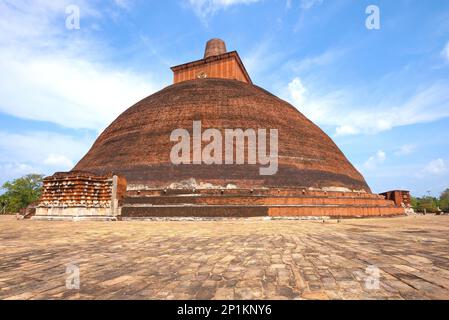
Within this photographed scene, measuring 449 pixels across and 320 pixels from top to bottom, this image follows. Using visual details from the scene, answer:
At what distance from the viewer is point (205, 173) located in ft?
53.2

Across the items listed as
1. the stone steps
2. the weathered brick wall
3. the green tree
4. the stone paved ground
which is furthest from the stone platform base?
the green tree

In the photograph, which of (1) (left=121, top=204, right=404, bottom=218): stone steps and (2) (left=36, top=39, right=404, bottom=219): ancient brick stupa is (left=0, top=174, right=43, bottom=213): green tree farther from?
(1) (left=121, top=204, right=404, bottom=218): stone steps

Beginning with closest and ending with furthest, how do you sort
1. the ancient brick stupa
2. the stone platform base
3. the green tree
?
the stone platform base < the ancient brick stupa < the green tree

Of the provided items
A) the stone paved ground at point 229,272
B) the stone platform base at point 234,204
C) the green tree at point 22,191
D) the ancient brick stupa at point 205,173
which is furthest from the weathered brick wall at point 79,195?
the green tree at point 22,191

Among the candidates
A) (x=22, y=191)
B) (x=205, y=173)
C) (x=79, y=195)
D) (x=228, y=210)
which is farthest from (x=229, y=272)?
(x=22, y=191)

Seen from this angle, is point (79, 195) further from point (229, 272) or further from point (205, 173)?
point (229, 272)

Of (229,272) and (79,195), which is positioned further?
(79,195)

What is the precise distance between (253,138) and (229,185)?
4.01 meters

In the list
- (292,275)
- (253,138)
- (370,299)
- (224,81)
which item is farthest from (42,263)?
(224,81)

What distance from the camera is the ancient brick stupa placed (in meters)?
14.2

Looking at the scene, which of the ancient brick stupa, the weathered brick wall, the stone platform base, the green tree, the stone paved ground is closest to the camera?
the stone paved ground

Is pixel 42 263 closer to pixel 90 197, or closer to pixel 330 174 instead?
pixel 90 197

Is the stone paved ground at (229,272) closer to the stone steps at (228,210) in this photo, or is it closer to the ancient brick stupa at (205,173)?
the stone steps at (228,210)
